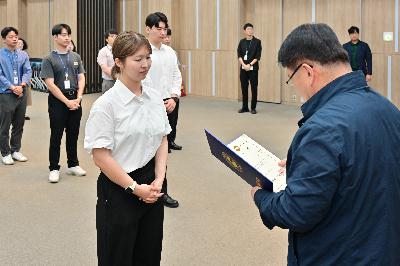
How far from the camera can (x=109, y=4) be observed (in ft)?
51.0

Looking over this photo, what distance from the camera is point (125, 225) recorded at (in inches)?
105

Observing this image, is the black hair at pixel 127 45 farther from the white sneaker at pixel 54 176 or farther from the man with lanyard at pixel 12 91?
the man with lanyard at pixel 12 91

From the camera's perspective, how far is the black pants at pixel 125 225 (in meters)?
2.67

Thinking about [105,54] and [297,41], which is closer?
[297,41]

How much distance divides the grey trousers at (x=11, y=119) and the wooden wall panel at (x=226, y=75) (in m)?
7.07

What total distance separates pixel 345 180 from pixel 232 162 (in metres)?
0.65

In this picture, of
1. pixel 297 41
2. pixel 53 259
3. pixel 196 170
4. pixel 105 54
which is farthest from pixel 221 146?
pixel 105 54

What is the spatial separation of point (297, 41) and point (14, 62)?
6204mm

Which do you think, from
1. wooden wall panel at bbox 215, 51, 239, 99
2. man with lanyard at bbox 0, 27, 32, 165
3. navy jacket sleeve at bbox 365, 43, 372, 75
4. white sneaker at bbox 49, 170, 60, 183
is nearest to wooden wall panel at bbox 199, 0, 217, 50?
wooden wall panel at bbox 215, 51, 239, 99

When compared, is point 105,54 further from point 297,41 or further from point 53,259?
point 297,41

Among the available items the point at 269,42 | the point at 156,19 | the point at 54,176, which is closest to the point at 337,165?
the point at 156,19

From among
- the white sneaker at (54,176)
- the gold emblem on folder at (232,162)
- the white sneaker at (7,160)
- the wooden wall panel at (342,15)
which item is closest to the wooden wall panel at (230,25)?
the wooden wall panel at (342,15)

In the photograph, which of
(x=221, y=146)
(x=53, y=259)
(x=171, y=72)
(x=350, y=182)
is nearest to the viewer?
(x=350, y=182)

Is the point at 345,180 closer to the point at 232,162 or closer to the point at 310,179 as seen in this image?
the point at 310,179
